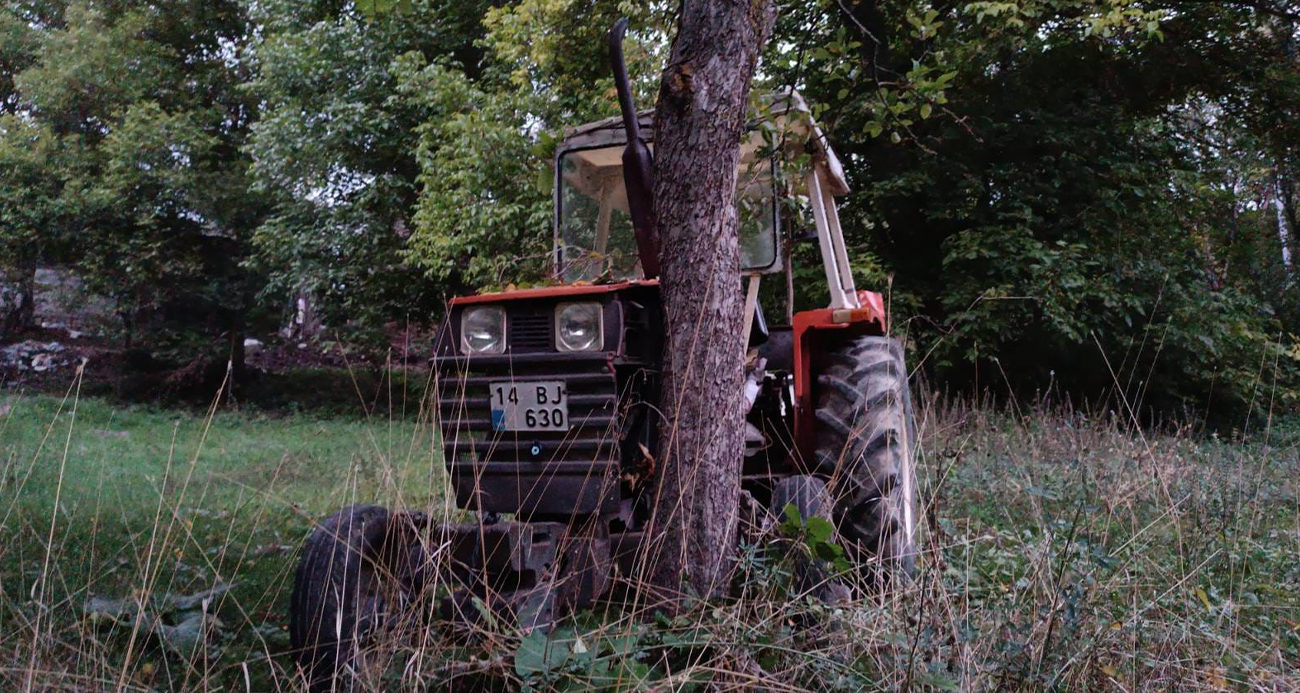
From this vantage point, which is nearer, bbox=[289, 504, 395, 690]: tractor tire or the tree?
bbox=[289, 504, 395, 690]: tractor tire

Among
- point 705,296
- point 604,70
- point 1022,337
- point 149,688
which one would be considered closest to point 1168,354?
point 1022,337

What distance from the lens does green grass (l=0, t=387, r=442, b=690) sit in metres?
3.24

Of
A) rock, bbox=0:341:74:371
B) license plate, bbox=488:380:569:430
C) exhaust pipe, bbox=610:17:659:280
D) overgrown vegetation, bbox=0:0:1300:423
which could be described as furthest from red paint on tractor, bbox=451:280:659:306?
rock, bbox=0:341:74:371

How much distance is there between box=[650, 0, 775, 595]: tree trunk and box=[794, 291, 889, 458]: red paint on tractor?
1.22 meters

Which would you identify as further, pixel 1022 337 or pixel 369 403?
pixel 369 403

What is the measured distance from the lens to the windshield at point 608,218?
15.1 feet

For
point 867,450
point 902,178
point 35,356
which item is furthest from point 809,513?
point 35,356

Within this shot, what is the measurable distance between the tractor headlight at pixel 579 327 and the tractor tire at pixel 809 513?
2.77ft

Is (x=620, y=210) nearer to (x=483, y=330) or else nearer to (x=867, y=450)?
(x=483, y=330)

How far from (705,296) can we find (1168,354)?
10432 millimetres

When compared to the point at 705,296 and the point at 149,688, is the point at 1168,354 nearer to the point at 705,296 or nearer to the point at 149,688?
the point at 705,296

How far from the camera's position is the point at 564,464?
336cm

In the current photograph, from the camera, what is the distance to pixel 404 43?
14.3 meters

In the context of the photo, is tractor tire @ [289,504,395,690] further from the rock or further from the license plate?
the rock
